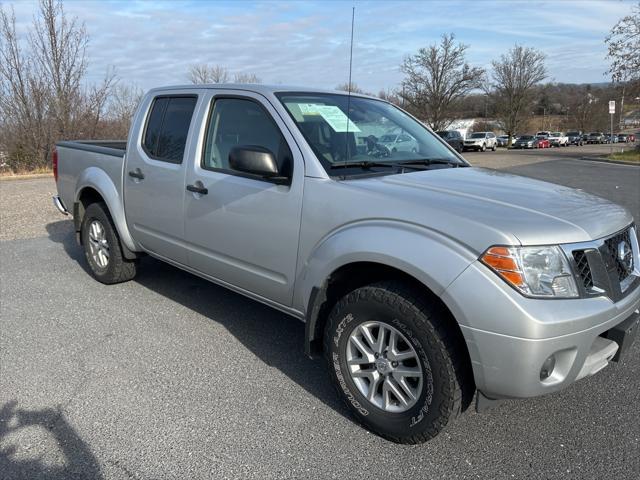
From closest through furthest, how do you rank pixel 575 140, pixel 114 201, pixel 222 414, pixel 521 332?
1. pixel 521 332
2. pixel 222 414
3. pixel 114 201
4. pixel 575 140

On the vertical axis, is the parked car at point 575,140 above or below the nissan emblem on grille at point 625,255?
above

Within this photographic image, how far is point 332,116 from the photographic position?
3604mm

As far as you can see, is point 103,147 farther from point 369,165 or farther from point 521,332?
point 521,332

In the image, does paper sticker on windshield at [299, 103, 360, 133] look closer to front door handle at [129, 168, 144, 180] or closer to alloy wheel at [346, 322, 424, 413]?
alloy wheel at [346, 322, 424, 413]

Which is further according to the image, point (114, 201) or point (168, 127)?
point (114, 201)

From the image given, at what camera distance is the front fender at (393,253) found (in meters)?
2.40

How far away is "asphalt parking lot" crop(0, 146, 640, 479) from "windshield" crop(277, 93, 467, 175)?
59.5 inches

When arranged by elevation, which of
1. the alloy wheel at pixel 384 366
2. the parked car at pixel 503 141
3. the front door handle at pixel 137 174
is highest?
the parked car at pixel 503 141

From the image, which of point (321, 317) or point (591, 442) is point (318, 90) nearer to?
point (321, 317)

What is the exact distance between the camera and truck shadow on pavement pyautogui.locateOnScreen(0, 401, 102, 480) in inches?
99.4

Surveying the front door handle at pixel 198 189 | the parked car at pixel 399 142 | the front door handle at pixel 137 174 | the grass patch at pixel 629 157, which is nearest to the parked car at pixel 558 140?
the grass patch at pixel 629 157

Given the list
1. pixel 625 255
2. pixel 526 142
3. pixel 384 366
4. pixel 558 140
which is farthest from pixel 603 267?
pixel 558 140

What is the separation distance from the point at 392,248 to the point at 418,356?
55 cm

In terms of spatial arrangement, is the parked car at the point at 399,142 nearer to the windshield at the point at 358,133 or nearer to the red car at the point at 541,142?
the windshield at the point at 358,133
